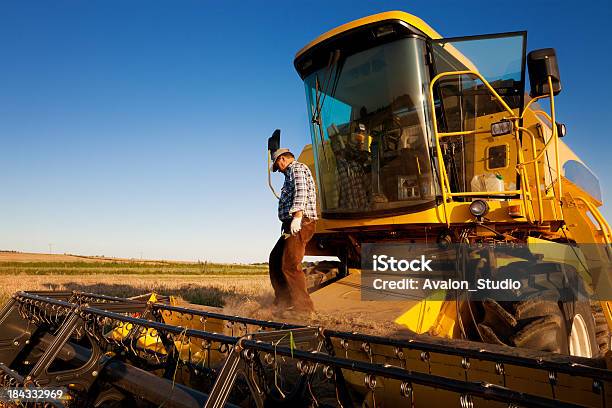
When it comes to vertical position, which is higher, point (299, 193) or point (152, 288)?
point (299, 193)

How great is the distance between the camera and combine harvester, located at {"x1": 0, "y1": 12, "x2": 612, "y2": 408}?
10.1 ft

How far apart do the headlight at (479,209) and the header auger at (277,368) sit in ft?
4.99

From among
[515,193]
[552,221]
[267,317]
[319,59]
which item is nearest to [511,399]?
[267,317]

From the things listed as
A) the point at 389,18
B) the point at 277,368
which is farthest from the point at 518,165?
the point at 277,368

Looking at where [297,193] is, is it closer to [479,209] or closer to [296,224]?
[296,224]

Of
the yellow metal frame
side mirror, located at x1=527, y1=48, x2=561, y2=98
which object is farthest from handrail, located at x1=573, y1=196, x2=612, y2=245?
side mirror, located at x1=527, y1=48, x2=561, y2=98

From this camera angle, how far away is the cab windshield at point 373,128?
4.41m

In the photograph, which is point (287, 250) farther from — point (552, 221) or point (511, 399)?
point (511, 399)

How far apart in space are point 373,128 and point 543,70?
1554mm

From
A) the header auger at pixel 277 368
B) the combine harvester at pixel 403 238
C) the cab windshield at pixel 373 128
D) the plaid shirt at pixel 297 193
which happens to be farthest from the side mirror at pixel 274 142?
the header auger at pixel 277 368

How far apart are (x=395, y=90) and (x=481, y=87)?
0.99 metres

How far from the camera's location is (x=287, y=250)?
13.6ft

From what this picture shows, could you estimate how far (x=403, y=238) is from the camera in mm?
4672

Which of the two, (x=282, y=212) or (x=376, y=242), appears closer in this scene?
(x=282, y=212)
